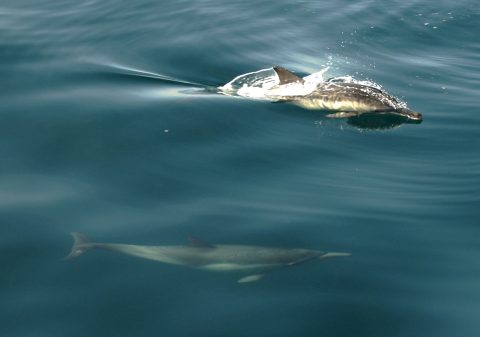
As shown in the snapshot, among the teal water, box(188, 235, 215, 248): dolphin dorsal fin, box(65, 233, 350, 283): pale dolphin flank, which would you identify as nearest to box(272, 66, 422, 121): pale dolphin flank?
the teal water

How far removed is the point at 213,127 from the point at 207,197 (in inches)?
121

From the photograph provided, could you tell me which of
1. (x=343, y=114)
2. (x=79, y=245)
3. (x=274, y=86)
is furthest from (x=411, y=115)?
(x=79, y=245)

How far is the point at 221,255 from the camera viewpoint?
9266 millimetres

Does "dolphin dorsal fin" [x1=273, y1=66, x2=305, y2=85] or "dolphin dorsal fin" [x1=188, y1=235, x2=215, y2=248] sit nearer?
"dolphin dorsal fin" [x1=188, y1=235, x2=215, y2=248]

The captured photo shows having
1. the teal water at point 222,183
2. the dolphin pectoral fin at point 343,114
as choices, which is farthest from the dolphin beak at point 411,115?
the dolphin pectoral fin at point 343,114

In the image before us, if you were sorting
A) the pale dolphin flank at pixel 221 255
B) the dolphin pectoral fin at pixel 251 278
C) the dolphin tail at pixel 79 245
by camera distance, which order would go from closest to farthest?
1. the dolphin pectoral fin at pixel 251 278
2. the pale dolphin flank at pixel 221 255
3. the dolphin tail at pixel 79 245

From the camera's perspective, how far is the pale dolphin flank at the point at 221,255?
9047 mm

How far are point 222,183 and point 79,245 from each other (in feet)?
9.35

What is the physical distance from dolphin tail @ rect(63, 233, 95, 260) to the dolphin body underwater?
668cm

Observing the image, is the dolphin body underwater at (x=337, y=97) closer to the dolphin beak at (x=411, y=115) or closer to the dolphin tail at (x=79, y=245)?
the dolphin beak at (x=411, y=115)

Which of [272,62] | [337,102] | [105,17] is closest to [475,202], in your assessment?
[337,102]

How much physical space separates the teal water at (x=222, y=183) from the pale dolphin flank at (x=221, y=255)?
0.46 ft

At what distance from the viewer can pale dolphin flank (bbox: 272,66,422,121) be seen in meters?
14.4

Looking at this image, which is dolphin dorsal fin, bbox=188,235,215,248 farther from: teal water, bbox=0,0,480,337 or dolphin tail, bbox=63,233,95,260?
dolphin tail, bbox=63,233,95,260
